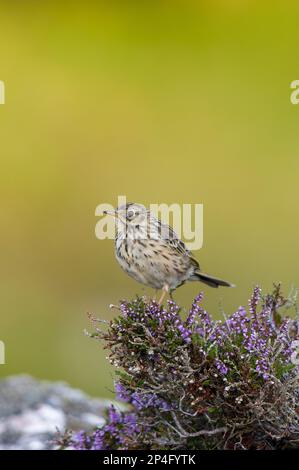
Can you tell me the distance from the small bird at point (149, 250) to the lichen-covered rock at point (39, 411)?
1085 mm

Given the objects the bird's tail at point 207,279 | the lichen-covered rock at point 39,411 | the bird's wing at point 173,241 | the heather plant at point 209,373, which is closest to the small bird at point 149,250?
the bird's wing at point 173,241

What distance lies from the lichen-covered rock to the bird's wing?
1108 millimetres

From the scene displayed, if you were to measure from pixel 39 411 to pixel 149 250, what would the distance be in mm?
1649

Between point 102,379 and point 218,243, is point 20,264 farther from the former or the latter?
point 102,379

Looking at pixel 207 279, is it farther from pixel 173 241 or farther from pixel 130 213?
pixel 130 213

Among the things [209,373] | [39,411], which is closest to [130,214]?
[209,373]

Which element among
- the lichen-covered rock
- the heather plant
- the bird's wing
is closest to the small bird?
the bird's wing

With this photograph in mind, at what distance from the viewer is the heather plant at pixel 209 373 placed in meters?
3.92

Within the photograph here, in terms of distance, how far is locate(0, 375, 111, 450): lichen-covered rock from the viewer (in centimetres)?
557

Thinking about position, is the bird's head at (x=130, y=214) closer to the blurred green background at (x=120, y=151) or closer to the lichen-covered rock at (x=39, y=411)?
the lichen-covered rock at (x=39, y=411)

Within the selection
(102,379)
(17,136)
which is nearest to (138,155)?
(17,136)

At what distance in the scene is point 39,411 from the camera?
Answer: 600 centimetres

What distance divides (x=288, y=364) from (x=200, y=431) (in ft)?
1.52

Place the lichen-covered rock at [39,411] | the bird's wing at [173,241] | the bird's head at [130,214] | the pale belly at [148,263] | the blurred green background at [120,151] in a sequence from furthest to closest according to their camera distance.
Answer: the blurred green background at [120,151]
the lichen-covered rock at [39,411]
the bird's wing at [173,241]
the bird's head at [130,214]
the pale belly at [148,263]
